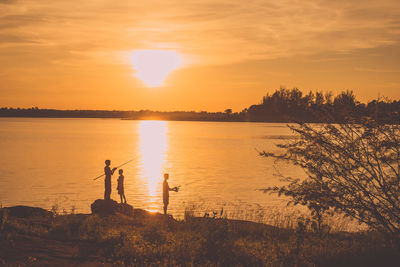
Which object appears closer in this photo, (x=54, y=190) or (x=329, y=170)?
(x=329, y=170)

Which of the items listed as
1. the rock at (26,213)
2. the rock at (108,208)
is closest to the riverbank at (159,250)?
the rock at (26,213)

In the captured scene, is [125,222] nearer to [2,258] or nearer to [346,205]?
[2,258]

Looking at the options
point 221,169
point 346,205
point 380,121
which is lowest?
point 221,169

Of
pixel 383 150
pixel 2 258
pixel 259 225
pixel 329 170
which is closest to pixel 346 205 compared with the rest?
pixel 329 170

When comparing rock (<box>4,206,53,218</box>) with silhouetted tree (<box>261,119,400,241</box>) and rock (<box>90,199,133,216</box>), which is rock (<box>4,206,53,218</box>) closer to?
rock (<box>90,199,133,216</box>)

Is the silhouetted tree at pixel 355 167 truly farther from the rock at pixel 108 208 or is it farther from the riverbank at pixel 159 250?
the rock at pixel 108 208

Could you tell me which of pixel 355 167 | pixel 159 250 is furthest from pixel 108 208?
pixel 355 167

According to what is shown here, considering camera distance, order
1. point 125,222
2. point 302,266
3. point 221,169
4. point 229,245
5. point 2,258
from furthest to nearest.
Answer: point 221,169, point 125,222, point 229,245, point 302,266, point 2,258

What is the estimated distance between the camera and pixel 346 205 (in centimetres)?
1012

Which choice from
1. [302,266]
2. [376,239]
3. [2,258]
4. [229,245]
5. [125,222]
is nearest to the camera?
[2,258]

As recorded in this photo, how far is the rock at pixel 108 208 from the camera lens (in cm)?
1684

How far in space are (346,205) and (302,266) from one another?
6.64ft

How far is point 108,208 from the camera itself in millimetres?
Answer: 17094

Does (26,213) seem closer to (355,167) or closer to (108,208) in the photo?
(108,208)
